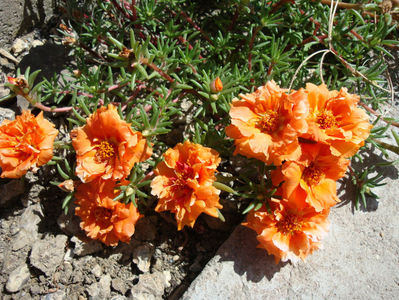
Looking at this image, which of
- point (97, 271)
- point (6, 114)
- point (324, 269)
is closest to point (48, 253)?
point (97, 271)

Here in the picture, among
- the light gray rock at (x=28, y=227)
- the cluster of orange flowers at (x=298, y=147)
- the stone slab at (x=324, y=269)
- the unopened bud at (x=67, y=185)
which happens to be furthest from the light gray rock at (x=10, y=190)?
the cluster of orange flowers at (x=298, y=147)

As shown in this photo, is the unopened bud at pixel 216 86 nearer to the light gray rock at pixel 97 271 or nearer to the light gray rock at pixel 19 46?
the light gray rock at pixel 97 271

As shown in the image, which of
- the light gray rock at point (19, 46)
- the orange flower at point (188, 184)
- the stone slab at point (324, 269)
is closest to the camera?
the orange flower at point (188, 184)

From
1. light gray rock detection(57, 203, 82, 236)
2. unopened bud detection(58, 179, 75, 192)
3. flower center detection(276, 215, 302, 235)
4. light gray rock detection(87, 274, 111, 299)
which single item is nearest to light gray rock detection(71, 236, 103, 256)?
light gray rock detection(57, 203, 82, 236)

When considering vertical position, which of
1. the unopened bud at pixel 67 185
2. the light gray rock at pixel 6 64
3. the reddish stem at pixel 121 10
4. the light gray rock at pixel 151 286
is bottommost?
the light gray rock at pixel 151 286

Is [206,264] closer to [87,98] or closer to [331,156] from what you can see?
[331,156]

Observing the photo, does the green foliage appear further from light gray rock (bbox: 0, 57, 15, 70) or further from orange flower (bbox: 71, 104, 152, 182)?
light gray rock (bbox: 0, 57, 15, 70)
